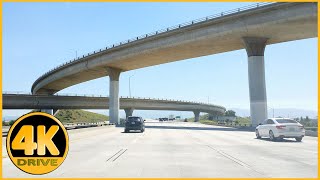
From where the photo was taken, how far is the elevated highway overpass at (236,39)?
45031 mm

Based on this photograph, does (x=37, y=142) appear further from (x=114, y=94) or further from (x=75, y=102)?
(x=75, y=102)

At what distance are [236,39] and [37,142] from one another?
5025cm

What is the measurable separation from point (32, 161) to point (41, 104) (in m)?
78.6

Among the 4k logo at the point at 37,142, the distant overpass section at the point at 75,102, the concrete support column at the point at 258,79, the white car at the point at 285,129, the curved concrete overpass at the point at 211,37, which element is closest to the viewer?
the 4k logo at the point at 37,142

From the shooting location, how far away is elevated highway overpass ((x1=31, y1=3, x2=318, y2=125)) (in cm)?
4503

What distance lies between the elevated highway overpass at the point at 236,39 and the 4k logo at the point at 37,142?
136 feet

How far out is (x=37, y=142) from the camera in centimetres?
507

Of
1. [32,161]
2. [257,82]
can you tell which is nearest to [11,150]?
[32,161]

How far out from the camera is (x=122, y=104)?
10050cm

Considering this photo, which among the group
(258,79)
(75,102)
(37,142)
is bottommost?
(37,142)

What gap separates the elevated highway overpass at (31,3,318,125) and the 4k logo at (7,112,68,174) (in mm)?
41364

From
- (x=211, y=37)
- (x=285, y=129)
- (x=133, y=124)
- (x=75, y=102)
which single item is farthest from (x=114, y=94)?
(x=285, y=129)

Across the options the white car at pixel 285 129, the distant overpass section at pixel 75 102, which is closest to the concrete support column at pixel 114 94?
the distant overpass section at pixel 75 102

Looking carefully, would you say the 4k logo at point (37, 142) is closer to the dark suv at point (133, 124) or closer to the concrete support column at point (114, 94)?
the dark suv at point (133, 124)
